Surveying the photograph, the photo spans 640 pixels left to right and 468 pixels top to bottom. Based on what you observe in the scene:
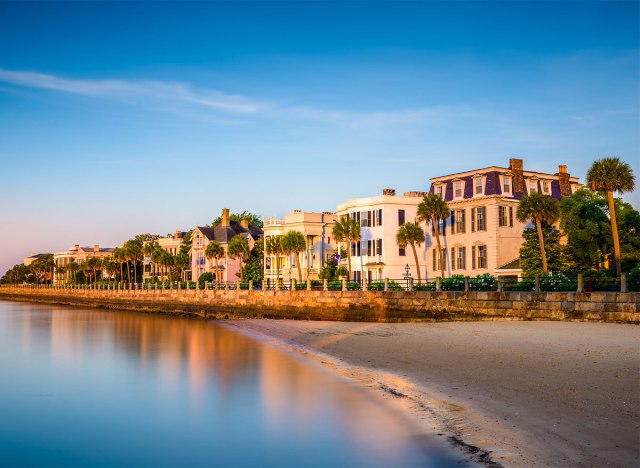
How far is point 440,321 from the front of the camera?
36719 mm

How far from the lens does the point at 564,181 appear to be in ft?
208

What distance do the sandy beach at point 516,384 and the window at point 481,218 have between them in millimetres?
27620

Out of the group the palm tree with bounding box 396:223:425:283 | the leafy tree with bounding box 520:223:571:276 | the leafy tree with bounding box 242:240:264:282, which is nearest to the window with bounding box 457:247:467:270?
the palm tree with bounding box 396:223:425:283

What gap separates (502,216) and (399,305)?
67.5 ft

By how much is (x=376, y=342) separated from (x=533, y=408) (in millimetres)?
14892

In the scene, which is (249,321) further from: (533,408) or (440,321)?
(533,408)

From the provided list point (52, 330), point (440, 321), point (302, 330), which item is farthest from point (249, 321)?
point (440, 321)

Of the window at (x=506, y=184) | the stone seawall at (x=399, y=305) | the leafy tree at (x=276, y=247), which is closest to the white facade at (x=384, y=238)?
the window at (x=506, y=184)

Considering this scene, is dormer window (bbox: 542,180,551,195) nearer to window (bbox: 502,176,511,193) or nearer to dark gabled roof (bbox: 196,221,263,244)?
window (bbox: 502,176,511,193)

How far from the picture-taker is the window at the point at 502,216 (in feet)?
185

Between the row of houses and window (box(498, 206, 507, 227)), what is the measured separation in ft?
0.29

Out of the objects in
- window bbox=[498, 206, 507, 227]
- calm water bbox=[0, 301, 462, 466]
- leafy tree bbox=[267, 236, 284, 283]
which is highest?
window bbox=[498, 206, 507, 227]

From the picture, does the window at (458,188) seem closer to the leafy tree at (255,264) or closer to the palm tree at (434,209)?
the palm tree at (434,209)

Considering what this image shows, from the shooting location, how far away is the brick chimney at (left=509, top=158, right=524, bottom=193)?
193ft
